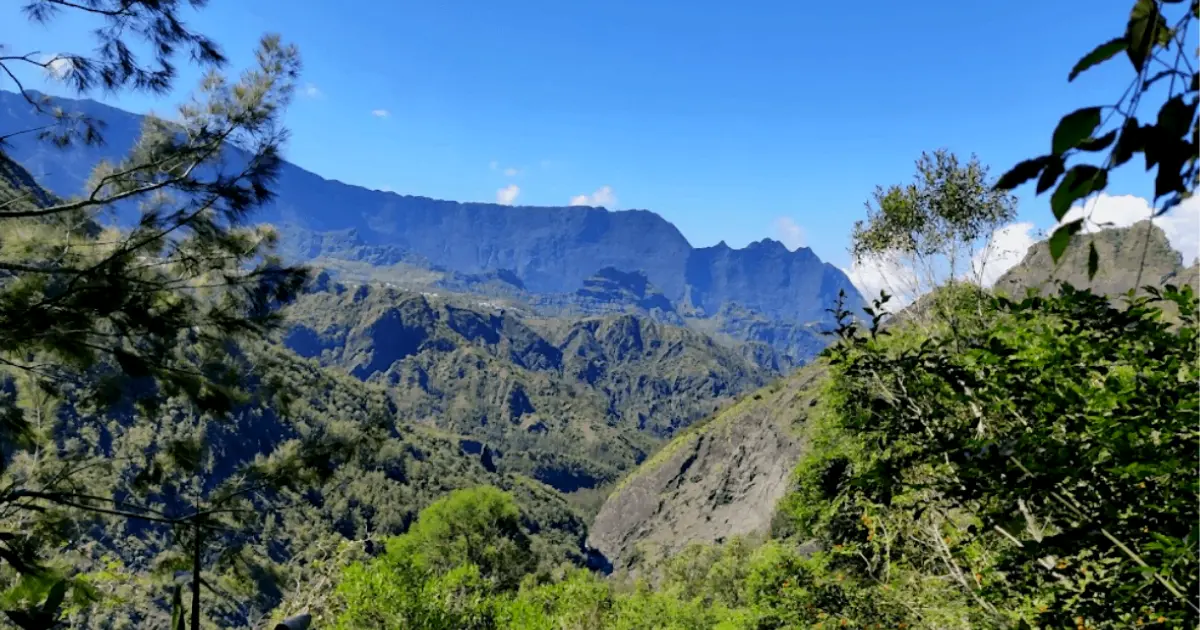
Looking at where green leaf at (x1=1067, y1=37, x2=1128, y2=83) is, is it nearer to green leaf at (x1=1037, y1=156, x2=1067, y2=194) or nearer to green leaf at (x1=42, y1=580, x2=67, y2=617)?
green leaf at (x1=1037, y1=156, x2=1067, y2=194)

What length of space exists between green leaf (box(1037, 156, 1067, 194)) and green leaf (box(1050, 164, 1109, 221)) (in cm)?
3

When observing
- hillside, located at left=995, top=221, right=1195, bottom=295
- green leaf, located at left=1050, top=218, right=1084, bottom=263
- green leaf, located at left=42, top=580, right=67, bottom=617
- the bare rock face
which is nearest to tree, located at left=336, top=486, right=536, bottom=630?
green leaf, located at left=42, top=580, right=67, bottom=617

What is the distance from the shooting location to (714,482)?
123 meters

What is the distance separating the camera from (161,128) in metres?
7.28

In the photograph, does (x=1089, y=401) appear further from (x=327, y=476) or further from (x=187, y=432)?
(x=187, y=432)

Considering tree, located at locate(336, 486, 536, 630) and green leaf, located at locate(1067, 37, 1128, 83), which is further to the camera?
tree, located at locate(336, 486, 536, 630)

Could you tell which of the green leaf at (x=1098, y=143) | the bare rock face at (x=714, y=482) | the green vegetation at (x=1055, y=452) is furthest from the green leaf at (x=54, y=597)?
the bare rock face at (x=714, y=482)

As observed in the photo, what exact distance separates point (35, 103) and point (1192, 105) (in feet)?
29.7

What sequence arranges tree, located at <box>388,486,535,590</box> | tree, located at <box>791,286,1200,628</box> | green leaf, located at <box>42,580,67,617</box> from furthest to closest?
1. tree, located at <box>388,486,535,590</box>
2. tree, located at <box>791,286,1200,628</box>
3. green leaf, located at <box>42,580,67,617</box>

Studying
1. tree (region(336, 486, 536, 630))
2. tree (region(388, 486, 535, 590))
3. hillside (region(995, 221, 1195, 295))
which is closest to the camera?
hillside (region(995, 221, 1195, 295))

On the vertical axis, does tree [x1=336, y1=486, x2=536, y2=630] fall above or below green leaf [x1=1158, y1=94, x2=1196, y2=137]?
below

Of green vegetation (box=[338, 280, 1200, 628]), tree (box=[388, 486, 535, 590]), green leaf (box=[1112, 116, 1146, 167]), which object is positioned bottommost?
tree (box=[388, 486, 535, 590])

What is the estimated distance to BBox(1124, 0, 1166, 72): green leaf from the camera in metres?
1.09

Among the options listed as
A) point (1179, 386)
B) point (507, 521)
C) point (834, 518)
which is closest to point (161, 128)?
point (1179, 386)
